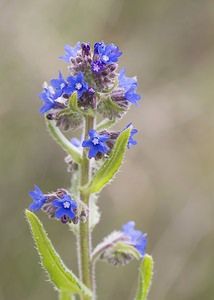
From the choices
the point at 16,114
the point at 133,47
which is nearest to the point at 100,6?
the point at 133,47

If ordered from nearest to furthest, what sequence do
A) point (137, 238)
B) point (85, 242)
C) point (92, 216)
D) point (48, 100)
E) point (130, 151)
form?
point (48, 100), point (85, 242), point (92, 216), point (137, 238), point (130, 151)

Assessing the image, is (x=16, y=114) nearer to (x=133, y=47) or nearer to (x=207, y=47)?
(x=133, y=47)

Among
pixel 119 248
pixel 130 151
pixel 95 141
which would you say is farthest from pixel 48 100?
pixel 130 151

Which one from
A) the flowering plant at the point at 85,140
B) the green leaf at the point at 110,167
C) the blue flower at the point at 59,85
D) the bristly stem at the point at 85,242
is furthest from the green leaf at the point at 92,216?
the blue flower at the point at 59,85

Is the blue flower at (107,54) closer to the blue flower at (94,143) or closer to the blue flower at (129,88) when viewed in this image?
the blue flower at (129,88)

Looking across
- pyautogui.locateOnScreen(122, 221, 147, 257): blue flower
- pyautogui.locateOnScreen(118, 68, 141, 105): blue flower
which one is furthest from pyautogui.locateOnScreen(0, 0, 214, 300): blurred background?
pyautogui.locateOnScreen(118, 68, 141, 105): blue flower

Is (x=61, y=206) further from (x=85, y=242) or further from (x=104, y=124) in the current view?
(x=104, y=124)
